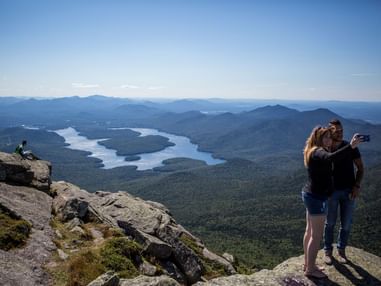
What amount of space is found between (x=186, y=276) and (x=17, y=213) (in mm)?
8046

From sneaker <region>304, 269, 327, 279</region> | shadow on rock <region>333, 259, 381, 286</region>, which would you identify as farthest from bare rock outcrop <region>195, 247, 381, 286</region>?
sneaker <region>304, 269, 327, 279</region>

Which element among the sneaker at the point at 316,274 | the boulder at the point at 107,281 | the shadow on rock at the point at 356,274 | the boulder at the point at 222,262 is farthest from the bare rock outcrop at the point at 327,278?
the boulder at the point at 222,262

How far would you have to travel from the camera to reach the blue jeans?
10812mm

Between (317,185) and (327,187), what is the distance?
11.0 inches

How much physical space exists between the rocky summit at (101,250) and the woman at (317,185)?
90cm

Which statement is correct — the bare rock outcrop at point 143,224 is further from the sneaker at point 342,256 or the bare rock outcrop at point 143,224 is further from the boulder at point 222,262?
the sneaker at point 342,256

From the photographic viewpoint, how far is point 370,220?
393 ft

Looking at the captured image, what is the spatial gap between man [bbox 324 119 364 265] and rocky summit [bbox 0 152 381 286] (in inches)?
27.4

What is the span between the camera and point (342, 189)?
10.8 m

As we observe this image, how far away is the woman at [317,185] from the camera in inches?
369

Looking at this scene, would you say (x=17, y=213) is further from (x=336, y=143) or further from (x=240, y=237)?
(x=240, y=237)

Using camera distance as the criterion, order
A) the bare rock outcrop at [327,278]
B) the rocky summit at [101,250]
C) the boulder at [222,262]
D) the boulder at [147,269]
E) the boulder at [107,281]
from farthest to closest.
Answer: the boulder at [222,262] → the boulder at [147,269] → the rocky summit at [101,250] → the bare rock outcrop at [327,278] → the boulder at [107,281]

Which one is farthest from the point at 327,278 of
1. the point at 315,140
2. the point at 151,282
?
the point at 151,282

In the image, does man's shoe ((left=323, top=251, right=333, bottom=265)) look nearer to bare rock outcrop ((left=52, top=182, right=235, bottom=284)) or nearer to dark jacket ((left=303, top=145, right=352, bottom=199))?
dark jacket ((left=303, top=145, right=352, bottom=199))
